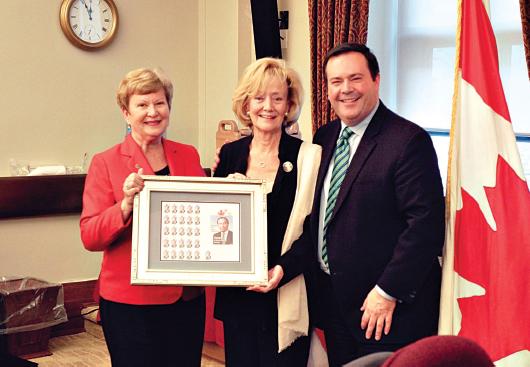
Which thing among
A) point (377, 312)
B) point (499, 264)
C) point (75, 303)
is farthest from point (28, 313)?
point (499, 264)

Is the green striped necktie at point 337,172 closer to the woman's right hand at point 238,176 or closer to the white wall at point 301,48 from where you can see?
the woman's right hand at point 238,176

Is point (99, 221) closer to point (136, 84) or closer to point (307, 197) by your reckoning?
point (136, 84)

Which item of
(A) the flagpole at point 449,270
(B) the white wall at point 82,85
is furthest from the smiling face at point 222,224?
(B) the white wall at point 82,85

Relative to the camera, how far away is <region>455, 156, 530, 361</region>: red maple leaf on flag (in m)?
2.71

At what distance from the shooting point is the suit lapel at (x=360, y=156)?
2.46m

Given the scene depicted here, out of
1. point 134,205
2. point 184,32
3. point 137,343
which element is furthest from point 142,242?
point 184,32

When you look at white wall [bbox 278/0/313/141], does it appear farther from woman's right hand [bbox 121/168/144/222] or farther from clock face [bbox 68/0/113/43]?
woman's right hand [bbox 121/168/144/222]

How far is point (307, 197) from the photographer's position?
2.58 meters

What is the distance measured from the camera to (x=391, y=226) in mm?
2424

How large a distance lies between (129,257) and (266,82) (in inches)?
29.0

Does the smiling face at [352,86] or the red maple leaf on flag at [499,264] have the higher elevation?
the smiling face at [352,86]

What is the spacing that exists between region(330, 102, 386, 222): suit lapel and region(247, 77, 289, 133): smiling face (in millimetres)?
302

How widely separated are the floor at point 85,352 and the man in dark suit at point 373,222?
2.09 meters

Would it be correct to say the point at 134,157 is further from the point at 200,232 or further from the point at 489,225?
the point at 489,225
